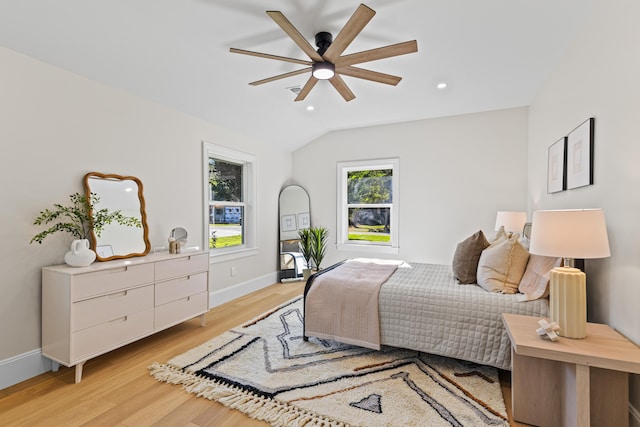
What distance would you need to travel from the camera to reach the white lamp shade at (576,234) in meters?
1.57

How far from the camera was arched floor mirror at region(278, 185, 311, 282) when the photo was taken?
16.5 ft

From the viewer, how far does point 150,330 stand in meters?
2.59

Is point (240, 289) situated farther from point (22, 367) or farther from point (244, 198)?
point (22, 367)

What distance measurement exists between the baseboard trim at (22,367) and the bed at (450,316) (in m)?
2.09

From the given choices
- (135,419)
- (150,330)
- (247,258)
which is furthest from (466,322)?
(247,258)

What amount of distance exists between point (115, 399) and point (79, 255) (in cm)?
103

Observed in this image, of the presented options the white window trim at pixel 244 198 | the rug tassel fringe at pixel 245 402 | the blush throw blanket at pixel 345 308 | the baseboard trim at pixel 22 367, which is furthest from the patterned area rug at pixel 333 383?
the white window trim at pixel 244 198

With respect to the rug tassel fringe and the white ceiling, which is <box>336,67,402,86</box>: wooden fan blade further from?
the rug tassel fringe

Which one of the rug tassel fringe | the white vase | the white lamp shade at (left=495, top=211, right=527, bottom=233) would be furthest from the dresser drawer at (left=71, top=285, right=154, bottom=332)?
the white lamp shade at (left=495, top=211, right=527, bottom=233)

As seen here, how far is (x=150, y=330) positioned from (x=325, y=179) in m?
3.35

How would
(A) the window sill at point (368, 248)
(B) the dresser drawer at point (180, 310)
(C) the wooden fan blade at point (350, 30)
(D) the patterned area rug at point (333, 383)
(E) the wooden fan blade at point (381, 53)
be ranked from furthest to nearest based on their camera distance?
(A) the window sill at point (368, 248) < (B) the dresser drawer at point (180, 310) < (E) the wooden fan blade at point (381, 53) < (D) the patterned area rug at point (333, 383) < (C) the wooden fan blade at point (350, 30)

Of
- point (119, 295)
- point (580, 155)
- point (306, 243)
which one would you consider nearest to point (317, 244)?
point (306, 243)

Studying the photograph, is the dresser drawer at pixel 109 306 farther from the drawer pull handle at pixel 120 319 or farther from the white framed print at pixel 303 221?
the white framed print at pixel 303 221

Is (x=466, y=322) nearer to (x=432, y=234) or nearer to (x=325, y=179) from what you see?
(x=432, y=234)
